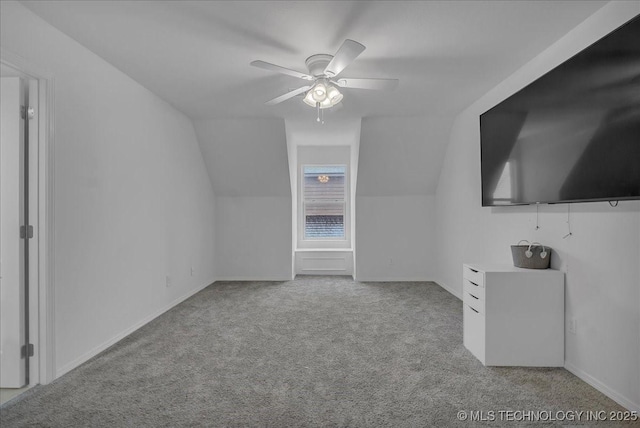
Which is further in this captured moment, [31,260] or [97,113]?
[97,113]

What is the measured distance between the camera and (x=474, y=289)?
273 cm

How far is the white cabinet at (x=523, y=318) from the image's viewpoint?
2480 mm

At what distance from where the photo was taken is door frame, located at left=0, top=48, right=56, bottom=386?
2.27m

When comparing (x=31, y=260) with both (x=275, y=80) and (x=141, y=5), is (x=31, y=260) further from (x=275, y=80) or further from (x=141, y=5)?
(x=275, y=80)

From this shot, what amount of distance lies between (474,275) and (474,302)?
8.8 inches

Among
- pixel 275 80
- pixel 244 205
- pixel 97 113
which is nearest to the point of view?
pixel 97 113

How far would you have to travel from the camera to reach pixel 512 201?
2920 mm

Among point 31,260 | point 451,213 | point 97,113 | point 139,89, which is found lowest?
point 31,260

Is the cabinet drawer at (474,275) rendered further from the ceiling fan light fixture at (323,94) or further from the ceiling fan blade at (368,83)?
the ceiling fan light fixture at (323,94)

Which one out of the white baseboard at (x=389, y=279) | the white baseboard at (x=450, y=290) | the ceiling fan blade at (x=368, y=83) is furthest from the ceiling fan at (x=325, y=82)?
the white baseboard at (x=389, y=279)

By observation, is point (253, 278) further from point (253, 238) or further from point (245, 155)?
point (245, 155)

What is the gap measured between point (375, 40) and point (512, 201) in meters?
1.80

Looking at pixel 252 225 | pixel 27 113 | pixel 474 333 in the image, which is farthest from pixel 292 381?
pixel 252 225

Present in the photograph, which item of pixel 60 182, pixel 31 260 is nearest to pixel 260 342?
pixel 31 260
